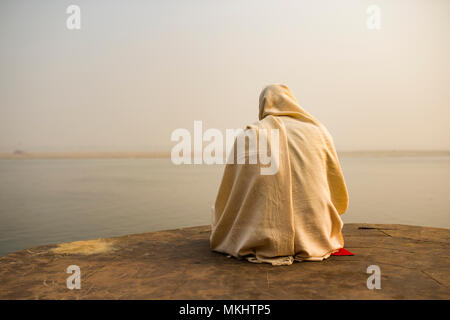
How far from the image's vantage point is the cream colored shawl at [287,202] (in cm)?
→ 381

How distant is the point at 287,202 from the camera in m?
3.84

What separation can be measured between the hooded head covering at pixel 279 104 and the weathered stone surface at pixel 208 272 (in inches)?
62.6

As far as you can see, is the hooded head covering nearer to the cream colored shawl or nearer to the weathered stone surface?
the cream colored shawl

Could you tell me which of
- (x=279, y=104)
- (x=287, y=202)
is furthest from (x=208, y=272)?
(x=279, y=104)

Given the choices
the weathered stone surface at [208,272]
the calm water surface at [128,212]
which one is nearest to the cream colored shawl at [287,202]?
the weathered stone surface at [208,272]

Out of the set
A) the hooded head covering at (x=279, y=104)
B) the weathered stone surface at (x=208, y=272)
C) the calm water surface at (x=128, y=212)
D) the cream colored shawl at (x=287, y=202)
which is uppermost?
the hooded head covering at (x=279, y=104)

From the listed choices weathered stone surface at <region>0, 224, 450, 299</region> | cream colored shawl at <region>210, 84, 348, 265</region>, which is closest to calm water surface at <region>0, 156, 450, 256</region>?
weathered stone surface at <region>0, 224, 450, 299</region>

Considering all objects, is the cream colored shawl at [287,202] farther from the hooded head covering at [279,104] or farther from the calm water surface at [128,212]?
the calm water surface at [128,212]

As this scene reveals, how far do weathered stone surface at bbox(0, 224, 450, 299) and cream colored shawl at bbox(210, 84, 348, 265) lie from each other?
174mm

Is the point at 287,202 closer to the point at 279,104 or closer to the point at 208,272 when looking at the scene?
the point at 208,272

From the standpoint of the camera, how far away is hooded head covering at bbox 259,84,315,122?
4355mm

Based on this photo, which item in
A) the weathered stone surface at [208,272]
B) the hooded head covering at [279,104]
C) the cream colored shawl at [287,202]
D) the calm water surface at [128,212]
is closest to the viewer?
the weathered stone surface at [208,272]

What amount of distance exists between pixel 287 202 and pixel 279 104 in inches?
47.7
